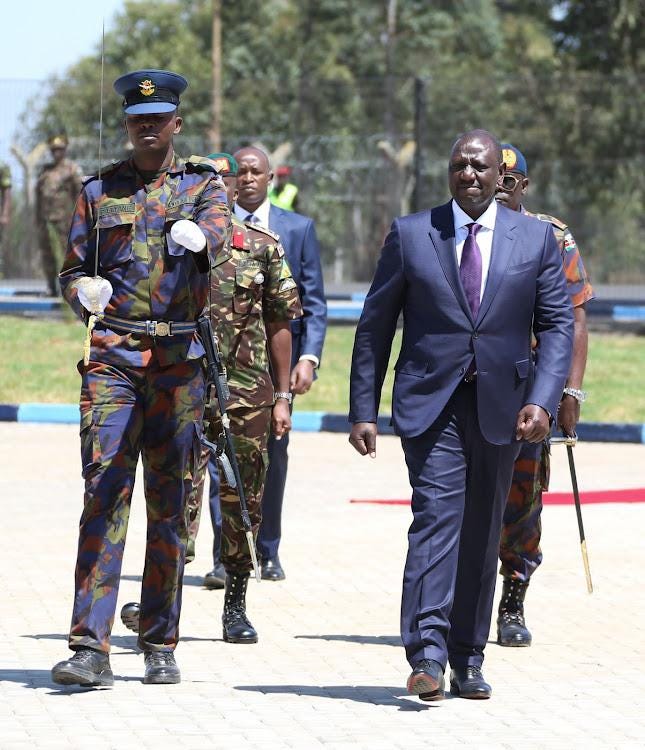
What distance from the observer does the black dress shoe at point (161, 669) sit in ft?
22.0

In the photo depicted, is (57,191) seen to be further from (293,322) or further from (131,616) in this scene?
(131,616)

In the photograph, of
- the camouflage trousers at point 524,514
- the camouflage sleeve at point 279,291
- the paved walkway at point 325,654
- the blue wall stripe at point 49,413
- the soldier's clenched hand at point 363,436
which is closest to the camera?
the paved walkway at point 325,654

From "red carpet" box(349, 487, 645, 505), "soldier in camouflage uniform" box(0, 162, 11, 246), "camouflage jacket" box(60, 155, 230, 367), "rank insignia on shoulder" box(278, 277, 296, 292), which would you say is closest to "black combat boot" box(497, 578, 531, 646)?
"rank insignia on shoulder" box(278, 277, 296, 292)

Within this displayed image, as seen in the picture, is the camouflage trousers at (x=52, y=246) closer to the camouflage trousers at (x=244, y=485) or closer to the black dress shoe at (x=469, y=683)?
the camouflage trousers at (x=244, y=485)

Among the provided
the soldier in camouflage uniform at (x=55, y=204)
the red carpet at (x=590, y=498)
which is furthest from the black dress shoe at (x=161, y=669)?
the soldier in camouflage uniform at (x=55, y=204)

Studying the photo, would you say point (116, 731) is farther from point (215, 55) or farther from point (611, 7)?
point (215, 55)

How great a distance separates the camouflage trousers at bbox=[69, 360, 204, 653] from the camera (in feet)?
21.6

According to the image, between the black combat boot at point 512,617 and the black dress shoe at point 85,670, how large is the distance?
6.14 ft

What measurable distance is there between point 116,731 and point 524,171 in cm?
326

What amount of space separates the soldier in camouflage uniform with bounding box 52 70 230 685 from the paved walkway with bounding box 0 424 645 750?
411 millimetres

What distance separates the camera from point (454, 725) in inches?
242

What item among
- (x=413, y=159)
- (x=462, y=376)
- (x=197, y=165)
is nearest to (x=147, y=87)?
(x=197, y=165)

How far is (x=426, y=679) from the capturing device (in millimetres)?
6301

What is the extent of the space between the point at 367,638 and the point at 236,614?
1.82 feet
